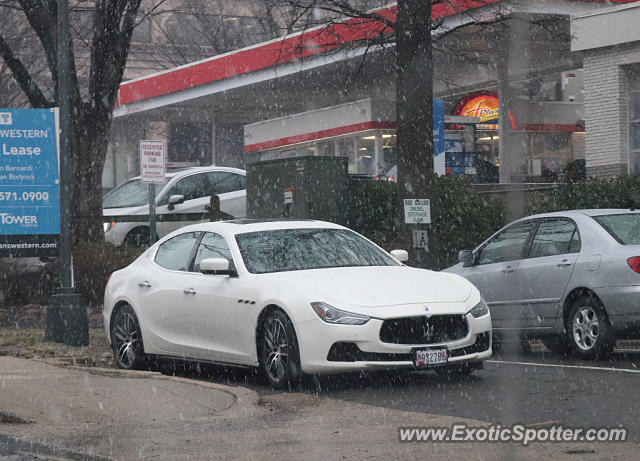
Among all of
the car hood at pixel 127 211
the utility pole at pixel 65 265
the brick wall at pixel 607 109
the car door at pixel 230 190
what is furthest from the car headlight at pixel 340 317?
the brick wall at pixel 607 109

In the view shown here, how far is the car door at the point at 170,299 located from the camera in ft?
36.9

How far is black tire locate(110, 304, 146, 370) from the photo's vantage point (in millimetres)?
11844

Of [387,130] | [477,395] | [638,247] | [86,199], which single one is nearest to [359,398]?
[477,395]

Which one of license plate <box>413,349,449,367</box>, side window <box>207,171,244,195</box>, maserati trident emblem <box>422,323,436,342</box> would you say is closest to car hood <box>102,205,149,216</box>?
side window <box>207,171,244,195</box>

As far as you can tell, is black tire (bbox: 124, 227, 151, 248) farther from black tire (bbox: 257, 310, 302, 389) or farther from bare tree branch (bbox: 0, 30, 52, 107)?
black tire (bbox: 257, 310, 302, 389)

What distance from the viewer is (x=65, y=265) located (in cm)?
1446

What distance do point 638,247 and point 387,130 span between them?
25.9 metres

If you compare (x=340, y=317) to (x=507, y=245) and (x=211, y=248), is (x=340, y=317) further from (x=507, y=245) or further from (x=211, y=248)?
(x=507, y=245)

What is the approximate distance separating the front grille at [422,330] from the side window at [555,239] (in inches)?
110

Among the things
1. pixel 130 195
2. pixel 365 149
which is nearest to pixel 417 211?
pixel 130 195

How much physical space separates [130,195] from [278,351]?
1413 cm

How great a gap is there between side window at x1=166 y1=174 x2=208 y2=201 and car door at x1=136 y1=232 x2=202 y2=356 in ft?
35.6

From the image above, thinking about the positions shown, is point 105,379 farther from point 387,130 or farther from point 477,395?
point 387,130

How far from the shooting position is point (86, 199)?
21.3m
